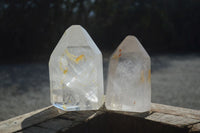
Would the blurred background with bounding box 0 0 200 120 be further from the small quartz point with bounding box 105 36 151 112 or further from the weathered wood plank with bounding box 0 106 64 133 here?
the small quartz point with bounding box 105 36 151 112

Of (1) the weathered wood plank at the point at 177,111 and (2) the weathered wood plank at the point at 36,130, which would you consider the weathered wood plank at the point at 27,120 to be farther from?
(1) the weathered wood plank at the point at 177,111

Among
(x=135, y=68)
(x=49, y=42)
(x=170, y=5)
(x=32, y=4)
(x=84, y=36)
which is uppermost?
(x=170, y=5)

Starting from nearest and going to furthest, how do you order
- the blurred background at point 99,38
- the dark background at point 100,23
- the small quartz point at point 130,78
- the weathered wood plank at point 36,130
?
the weathered wood plank at point 36,130, the small quartz point at point 130,78, the blurred background at point 99,38, the dark background at point 100,23

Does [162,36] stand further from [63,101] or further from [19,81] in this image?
[63,101]

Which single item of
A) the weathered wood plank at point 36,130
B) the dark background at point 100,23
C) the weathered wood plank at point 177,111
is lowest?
the weathered wood plank at point 36,130

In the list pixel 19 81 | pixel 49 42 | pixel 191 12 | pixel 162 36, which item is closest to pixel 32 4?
pixel 49 42

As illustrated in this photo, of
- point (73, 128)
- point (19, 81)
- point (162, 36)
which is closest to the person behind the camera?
point (73, 128)

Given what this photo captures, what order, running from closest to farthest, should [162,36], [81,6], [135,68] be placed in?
[135,68], [81,6], [162,36]

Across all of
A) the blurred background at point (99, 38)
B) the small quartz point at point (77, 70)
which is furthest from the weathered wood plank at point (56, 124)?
the blurred background at point (99, 38)
